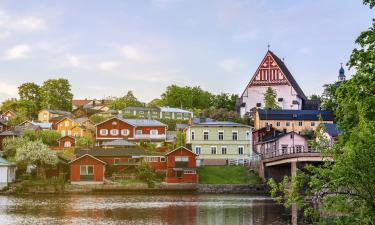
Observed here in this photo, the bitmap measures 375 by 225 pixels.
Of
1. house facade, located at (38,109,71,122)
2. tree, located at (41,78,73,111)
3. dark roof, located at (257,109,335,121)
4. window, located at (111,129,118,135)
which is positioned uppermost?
tree, located at (41,78,73,111)

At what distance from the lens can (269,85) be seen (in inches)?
4815

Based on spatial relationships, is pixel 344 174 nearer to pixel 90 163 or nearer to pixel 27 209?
pixel 27 209

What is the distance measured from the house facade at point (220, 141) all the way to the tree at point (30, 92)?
69849mm

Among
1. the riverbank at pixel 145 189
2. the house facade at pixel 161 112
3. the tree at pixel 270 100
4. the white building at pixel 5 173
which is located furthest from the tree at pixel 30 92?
the riverbank at pixel 145 189

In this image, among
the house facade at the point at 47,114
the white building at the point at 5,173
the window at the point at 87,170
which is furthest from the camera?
the house facade at the point at 47,114

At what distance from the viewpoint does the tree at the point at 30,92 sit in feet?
470

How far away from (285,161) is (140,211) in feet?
77.8

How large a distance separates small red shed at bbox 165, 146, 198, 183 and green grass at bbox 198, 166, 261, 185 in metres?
1.48

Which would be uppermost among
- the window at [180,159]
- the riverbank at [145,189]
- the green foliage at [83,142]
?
the green foliage at [83,142]

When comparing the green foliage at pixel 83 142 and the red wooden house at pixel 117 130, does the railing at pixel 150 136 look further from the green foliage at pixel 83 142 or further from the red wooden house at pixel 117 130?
the green foliage at pixel 83 142

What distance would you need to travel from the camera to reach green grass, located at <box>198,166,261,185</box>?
71.2 metres

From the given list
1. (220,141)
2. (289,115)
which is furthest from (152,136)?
(289,115)

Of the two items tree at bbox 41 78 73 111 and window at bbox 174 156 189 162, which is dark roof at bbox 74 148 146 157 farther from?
tree at bbox 41 78 73 111

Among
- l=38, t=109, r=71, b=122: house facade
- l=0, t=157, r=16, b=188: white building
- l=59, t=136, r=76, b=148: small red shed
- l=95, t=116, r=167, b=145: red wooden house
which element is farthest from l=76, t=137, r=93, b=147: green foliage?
l=38, t=109, r=71, b=122: house facade
